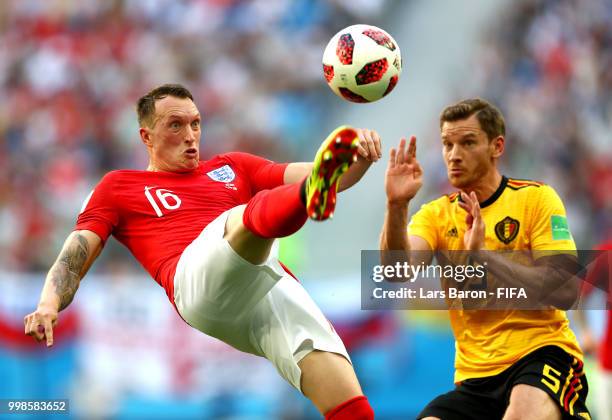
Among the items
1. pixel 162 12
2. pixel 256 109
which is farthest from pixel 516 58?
pixel 162 12

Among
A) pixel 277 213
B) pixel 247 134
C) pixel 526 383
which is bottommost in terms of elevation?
pixel 526 383

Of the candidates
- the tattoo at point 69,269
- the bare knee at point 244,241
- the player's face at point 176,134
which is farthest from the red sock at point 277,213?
the player's face at point 176,134

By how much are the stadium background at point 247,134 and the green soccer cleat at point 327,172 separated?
5107 millimetres

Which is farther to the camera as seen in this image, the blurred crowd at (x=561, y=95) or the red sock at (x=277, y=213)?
the blurred crowd at (x=561, y=95)

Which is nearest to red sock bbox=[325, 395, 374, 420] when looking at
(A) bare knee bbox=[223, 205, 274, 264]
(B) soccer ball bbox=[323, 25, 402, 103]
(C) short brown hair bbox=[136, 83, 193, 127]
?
(A) bare knee bbox=[223, 205, 274, 264]

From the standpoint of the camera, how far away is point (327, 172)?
459 centimetres

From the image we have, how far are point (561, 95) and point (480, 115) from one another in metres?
7.39

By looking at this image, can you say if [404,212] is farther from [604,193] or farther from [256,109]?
[256,109]

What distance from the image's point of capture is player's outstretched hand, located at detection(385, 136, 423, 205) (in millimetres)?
5473

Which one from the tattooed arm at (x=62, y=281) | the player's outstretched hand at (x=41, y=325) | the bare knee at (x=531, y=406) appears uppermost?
the tattooed arm at (x=62, y=281)

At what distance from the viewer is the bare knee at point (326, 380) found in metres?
5.30

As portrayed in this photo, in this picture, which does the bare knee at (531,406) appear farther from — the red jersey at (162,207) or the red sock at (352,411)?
the red jersey at (162,207)

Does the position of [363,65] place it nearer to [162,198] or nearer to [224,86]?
[162,198]

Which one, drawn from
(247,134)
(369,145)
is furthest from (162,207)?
(247,134)
